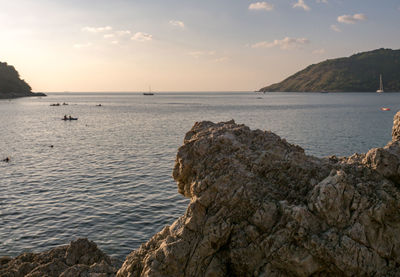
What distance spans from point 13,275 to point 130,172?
80.0ft

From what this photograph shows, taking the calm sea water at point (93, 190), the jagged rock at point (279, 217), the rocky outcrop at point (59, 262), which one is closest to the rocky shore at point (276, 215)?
the jagged rock at point (279, 217)

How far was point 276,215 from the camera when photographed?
9.72 metres

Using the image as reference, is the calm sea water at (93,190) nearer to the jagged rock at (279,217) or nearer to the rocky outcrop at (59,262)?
the rocky outcrop at (59,262)

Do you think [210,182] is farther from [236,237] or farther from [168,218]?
[168,218]

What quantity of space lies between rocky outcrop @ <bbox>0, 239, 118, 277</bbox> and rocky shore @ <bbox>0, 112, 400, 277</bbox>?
5238mm

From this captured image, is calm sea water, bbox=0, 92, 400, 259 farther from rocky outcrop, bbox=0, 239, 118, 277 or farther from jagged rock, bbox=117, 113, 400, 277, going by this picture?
jagged rock, bbox=117, 113, 400, 277

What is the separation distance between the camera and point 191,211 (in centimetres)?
1046

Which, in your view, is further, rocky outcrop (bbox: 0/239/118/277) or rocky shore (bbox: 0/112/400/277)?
rocky outcrop (bbox: 0/239/118/277)

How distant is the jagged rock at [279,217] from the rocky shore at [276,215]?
29mm

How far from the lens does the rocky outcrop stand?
1410 cm

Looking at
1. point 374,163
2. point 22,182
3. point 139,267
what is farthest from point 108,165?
point 374,163

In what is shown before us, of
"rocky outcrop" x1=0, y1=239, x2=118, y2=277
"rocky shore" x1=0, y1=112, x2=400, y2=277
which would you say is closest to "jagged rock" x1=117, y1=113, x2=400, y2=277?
"rocky shore" x1=0, y1=112, x2=400, y2=277

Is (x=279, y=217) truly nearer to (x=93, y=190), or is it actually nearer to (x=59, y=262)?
(x=59, y=262)

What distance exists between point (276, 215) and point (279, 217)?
10cm
